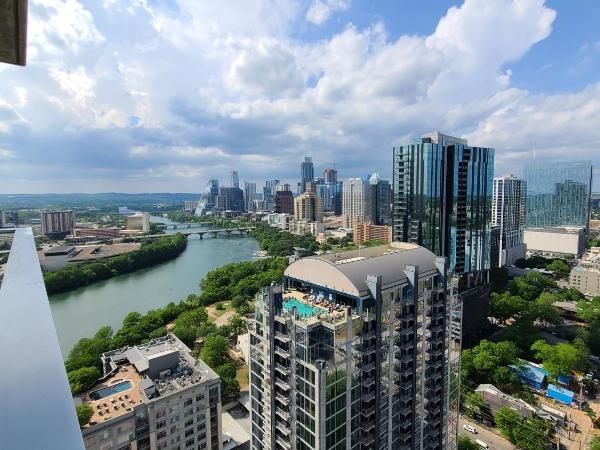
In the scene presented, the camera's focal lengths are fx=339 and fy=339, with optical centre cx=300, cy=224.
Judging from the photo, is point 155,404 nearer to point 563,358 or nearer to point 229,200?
point 563,358

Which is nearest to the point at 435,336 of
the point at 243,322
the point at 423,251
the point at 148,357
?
the point at 423,251

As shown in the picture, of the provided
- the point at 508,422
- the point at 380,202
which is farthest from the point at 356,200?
the point at 508,422

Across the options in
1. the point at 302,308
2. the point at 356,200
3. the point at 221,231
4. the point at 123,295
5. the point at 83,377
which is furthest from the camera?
the point at 356,200

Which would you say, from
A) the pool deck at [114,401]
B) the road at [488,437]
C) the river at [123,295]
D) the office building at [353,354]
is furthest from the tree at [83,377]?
the road at [488,437]

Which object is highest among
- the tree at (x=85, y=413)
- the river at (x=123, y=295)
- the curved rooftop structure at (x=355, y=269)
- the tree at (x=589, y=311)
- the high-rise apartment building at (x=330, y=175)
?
the high-rise apartment building at (x=330, y=175)

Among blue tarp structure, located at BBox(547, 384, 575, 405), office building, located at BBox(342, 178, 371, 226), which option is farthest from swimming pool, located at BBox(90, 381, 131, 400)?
office building, located at BBox(342, 178, 371, 226)

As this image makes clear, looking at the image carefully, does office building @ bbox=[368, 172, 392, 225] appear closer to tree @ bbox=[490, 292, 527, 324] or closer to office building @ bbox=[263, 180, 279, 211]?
tree @ bbox=[490, 292, 527, 324]

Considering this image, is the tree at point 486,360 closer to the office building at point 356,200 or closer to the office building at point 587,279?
the office building at point 587,279
